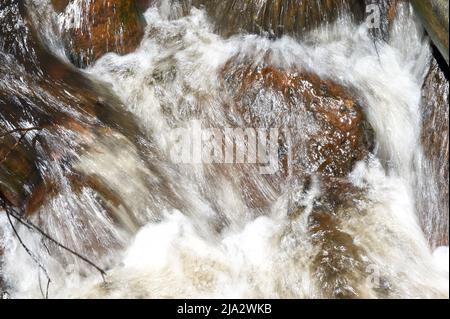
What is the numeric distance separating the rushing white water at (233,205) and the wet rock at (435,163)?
0.10m

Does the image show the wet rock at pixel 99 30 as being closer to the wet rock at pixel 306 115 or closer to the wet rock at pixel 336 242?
the wet rock at pixel 306 115

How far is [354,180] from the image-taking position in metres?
4.06

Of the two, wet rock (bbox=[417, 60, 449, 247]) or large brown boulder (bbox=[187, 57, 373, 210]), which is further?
large brown boulder (bbox=[187, 57, 373, 210])

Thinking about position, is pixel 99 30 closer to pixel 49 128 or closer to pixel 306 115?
pixel 49 128

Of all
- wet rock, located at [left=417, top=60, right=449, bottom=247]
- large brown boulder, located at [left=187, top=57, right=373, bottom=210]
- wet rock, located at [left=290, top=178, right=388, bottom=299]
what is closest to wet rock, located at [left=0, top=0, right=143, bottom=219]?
large brown boulder, located at [left=187, top=57, right=373, bottom=210]

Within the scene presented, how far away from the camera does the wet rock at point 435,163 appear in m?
3.76

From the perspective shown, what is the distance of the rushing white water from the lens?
3604 millimetres

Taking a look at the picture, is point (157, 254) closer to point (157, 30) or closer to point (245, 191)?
point (245, 191)

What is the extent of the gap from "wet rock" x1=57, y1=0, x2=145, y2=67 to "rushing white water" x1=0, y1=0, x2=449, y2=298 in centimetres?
12

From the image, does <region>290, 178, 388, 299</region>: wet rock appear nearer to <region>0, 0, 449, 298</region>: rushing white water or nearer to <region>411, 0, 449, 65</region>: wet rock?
<region>0, 0, 449, 298</region>: rushing white water

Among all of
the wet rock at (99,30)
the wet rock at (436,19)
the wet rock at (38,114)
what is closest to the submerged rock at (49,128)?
the wet rock at (38,114)

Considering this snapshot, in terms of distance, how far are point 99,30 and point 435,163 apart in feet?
11.3

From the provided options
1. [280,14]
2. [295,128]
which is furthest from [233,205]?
[280,14]

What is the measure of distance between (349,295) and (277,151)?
135cm
